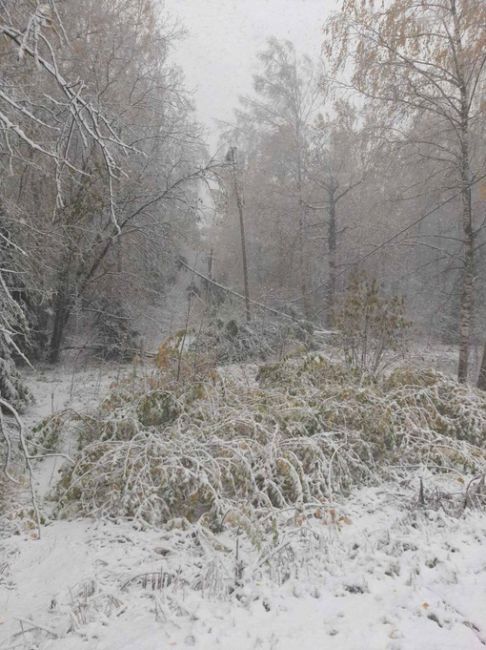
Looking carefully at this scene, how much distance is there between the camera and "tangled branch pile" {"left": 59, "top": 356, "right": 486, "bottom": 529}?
3721 mm

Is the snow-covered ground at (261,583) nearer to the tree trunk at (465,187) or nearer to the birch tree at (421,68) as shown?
the tree trunk at (465,187)

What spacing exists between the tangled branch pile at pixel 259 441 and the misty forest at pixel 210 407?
0.10 ft

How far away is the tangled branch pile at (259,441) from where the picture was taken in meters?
3.72

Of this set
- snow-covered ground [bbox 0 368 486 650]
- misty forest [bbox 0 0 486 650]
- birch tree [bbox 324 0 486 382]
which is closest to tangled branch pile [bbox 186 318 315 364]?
misty forest [bbox 0 0 486 650]

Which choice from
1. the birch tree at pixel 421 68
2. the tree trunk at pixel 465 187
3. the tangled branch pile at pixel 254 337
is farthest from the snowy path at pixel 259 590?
the tangled branch pile at pixel 254 337

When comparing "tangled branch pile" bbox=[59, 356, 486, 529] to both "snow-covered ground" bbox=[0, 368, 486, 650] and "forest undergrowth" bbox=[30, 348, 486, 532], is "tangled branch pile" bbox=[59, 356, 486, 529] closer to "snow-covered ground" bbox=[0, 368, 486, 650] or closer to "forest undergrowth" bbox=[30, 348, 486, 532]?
"forest undergrowth" bbox=[30, 348, 486, 532]

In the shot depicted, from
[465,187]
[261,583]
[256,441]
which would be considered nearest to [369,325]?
[465,187]

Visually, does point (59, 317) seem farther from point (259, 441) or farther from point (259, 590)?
point (259, 590)

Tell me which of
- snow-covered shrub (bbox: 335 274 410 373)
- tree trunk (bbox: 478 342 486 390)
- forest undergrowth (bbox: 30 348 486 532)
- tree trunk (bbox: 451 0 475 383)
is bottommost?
forest undergrowth (bbox: 30 348 486 532)

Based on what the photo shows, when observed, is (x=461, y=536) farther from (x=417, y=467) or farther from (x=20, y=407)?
(x=20, y=407)

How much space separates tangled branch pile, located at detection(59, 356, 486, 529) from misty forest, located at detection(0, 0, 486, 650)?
0.10ft

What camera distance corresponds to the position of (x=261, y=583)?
2.76 meters

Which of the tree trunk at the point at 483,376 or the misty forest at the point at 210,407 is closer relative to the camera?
the misty forest at the point at 210,407

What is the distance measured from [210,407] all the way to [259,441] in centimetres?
89
